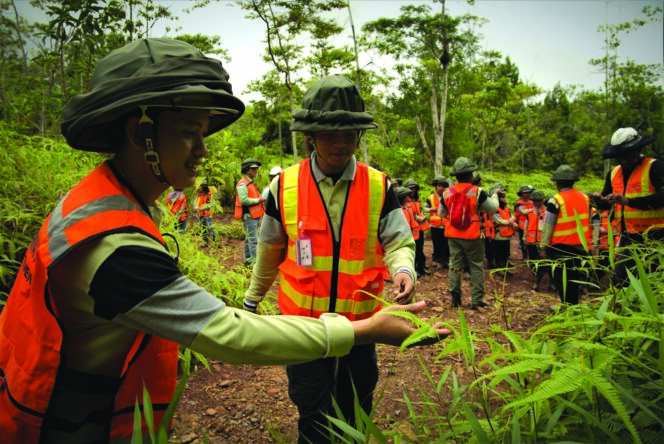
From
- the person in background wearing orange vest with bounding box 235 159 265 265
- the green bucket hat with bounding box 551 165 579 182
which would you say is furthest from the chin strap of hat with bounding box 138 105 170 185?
the person in background wearing orange vest with bounding box 235 159 265 265

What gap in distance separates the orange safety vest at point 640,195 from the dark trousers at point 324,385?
3624 millimetres

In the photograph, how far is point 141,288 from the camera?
967mm

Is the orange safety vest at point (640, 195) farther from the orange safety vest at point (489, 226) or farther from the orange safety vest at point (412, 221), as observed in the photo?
the orange safety vest at point (489, 226)

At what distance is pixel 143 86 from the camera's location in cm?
108

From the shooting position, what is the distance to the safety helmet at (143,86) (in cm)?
108

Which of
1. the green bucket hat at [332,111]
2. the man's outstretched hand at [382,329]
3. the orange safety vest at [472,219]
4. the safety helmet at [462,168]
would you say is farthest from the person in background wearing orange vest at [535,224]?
the man's outstretched hand at [382,329]

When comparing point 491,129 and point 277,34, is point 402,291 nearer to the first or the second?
point 277,34

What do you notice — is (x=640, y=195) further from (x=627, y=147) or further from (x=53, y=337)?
(x=53, y=337)

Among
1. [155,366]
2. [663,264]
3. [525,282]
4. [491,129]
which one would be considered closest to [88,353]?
[155,366]

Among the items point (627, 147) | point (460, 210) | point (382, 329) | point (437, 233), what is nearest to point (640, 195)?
point (627, 147)

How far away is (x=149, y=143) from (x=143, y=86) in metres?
0.19

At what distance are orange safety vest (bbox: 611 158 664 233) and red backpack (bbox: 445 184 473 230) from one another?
2053mm

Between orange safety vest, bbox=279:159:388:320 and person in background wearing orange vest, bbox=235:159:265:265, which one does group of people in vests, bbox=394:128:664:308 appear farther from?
person in background wearing orange vest, bbox=235:159:265:265

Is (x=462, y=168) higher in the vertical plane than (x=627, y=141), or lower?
lower
